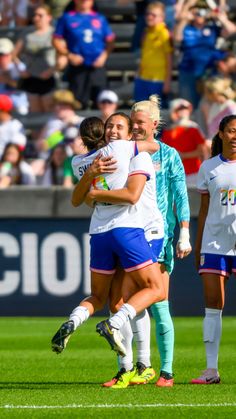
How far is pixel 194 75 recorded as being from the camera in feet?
60.3

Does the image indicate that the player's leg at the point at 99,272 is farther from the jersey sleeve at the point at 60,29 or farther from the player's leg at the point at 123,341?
the jersey sleeve at the point at 60,29

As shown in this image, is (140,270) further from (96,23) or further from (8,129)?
(96,23)

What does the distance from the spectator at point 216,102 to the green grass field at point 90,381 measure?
3.23 m

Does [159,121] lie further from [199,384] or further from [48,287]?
[48,287]

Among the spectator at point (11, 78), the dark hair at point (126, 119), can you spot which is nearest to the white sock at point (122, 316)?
the dark hair at point (126, 119)

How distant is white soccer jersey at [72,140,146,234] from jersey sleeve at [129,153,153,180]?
1.4 inches

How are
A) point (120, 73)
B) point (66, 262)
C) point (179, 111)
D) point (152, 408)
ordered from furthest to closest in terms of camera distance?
point (120, 73), point (179, 111), point (66, 262), point (152, 408)

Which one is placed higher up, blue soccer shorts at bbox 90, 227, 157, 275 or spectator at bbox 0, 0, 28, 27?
spectator at bbox 0, 0, 28, 27

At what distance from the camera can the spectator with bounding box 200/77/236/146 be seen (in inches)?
650

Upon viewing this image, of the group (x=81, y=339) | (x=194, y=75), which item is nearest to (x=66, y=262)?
(x=81, y=339)

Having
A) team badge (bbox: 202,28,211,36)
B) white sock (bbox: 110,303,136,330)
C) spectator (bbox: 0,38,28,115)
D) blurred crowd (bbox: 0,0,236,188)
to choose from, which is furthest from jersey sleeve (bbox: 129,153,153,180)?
spectator (bbox: 0,38,28,115)

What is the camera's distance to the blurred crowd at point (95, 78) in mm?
16391

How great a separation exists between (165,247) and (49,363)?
225 cm

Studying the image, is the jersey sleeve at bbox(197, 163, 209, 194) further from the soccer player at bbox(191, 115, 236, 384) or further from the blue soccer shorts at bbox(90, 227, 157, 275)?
the blue soccer shorts at bbox(90, 227, 157, 275)
